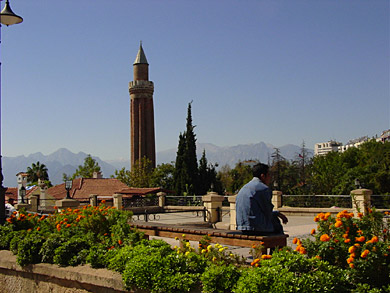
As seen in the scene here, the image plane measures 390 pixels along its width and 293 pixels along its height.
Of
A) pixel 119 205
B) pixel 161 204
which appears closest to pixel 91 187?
→ pixel 161 204

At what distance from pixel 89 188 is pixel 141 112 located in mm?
38350

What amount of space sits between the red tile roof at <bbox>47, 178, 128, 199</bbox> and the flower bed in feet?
91.2

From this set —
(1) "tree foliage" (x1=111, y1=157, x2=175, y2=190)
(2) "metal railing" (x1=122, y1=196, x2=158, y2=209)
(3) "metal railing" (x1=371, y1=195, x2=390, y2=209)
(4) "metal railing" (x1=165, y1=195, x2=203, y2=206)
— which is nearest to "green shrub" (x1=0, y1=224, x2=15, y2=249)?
(3) "metal railing" (x1=371, y1=195, x2=390, y2=209)

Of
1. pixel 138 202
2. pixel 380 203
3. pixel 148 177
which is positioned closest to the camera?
pixel 380 203

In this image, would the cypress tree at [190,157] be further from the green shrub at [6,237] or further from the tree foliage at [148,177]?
the green shrub at [6,237]

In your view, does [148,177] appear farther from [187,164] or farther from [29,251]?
[29,251]

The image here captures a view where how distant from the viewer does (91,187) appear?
3584cm

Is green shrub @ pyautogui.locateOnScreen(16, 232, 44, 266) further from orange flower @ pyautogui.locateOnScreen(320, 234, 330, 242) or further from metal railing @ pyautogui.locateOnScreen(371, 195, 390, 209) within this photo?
metal railing @ pyautogui.locateOnScreen(371, 195, 390, 209)

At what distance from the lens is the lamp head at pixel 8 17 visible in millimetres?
10086

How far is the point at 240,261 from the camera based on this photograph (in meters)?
5.75

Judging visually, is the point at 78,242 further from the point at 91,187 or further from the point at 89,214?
the point at 91,187

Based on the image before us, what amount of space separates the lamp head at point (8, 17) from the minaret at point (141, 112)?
61562 millimetres

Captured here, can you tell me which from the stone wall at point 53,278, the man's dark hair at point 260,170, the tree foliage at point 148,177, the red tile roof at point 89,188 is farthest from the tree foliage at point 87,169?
the man's dark hair at point 260,170

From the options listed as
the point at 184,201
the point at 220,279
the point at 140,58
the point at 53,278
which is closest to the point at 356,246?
the point at 220,279
